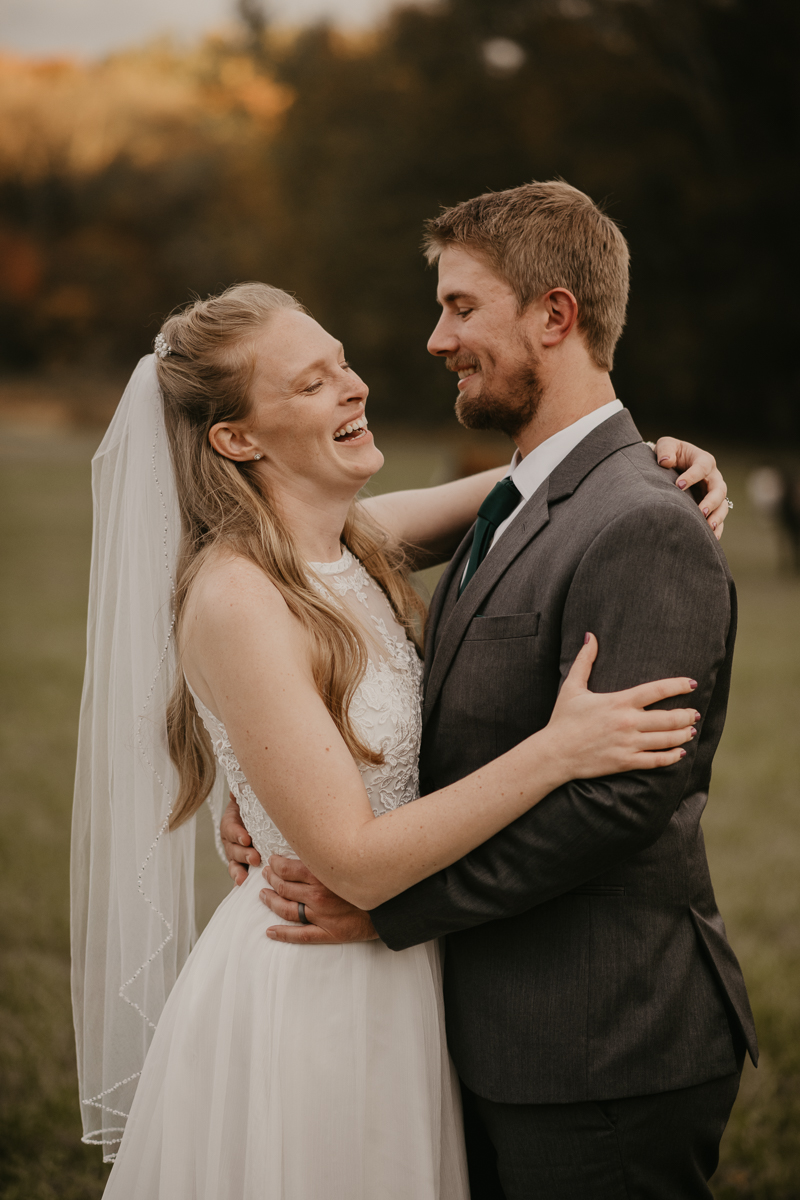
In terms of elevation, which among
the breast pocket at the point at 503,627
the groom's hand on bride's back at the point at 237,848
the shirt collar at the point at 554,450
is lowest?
the groom's hand on bride's back at the point at 237,848

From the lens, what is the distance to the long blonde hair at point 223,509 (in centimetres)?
219

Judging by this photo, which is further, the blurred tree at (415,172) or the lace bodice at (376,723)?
the blurred tree at (415,172)

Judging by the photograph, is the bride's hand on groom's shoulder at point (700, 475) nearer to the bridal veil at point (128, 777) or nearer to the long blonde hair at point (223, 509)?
the long blonde hair at point (223, 509)

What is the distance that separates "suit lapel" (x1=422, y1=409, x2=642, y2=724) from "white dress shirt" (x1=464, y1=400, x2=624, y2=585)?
4 cm

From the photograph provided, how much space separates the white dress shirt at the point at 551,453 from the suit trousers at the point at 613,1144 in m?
1.20

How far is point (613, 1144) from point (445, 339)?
70.2 inches

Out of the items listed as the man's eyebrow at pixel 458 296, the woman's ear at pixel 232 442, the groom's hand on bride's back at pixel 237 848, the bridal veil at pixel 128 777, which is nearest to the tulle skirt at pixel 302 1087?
the groom's hand on bride's back at pixel 237 848

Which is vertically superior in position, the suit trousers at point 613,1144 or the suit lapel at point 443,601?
the suit lapel at point 443,601

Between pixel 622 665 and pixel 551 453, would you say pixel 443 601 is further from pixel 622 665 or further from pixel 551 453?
pixel 622 665

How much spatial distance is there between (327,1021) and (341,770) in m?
0.60

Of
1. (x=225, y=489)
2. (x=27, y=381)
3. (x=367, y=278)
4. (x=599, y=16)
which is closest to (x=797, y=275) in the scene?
(x=599, y=16)

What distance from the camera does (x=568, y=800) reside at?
1.80 m

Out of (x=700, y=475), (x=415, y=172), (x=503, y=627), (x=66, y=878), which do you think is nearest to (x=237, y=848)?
(x=503, y=627)

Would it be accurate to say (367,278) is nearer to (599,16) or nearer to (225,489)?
(599,16)
